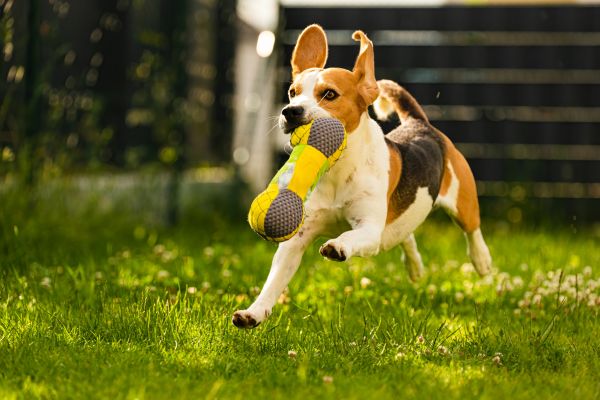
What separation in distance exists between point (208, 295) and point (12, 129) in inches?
95.1

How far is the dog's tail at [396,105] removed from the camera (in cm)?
493

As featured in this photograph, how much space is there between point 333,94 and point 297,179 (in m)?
0.44

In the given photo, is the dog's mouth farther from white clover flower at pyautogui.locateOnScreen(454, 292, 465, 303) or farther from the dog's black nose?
white clover flower at pyautogui.locateOnScreen(454, 292, 465, 303)

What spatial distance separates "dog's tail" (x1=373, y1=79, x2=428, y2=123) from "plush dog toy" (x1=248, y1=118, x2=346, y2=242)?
1.29m

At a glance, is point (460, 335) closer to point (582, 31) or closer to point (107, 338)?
point (107, 338)

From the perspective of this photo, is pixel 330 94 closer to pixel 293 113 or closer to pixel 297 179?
pixel 293 113

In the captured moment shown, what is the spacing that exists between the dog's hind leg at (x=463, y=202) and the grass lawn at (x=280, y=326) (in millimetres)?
170

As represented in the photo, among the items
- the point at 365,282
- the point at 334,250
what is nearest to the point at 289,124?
the point at 334,250

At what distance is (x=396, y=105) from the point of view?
4973 mm

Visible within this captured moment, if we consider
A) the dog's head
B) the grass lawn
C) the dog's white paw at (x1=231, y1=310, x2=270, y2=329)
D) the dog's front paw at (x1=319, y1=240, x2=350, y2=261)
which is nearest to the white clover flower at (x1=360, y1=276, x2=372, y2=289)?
the grass lawn

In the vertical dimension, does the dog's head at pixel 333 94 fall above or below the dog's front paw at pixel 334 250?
above

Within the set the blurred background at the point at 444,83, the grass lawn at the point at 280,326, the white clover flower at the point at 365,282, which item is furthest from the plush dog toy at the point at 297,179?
the blurred background at the point at 444,83

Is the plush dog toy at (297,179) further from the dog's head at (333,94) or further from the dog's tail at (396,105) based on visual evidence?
the dog's tail at (396,105)

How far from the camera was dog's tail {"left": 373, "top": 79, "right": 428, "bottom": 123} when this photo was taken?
194 inches
